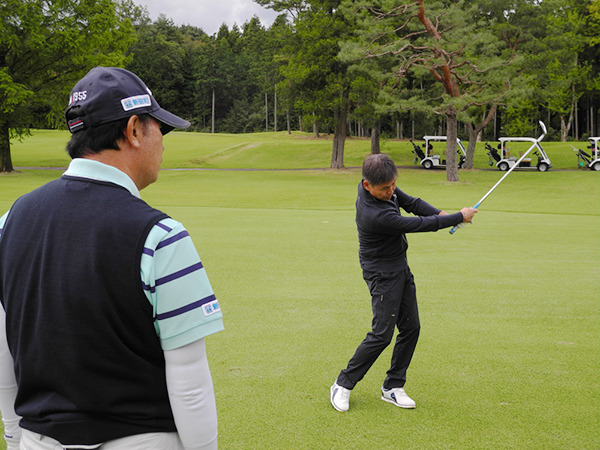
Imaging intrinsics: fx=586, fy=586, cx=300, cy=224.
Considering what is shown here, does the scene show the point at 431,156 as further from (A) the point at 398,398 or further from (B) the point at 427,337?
(A) the point at 398,398

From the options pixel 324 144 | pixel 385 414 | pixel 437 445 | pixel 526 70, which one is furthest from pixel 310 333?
pixel 324 144

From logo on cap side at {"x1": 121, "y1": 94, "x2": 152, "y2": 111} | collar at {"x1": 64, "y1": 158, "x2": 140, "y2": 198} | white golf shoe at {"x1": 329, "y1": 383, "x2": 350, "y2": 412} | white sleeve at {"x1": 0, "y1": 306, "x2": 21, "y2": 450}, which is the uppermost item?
logo on cap side at {"x1": 121, "y1": 94, "x2": 152, "y2": 111}

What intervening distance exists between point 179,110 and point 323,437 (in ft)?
292

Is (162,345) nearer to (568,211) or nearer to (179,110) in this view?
(568,211)

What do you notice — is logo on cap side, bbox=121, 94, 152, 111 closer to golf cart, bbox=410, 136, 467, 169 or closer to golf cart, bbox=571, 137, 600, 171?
golf cart, bbox=410, 136, 467, 169

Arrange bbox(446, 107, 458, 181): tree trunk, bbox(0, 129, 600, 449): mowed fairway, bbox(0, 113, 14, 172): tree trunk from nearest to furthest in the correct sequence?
bbox(0, 129, 600, 449): mowed fairway < bbox(446, 107, 458, 181): tree trunk < bbox(0, 113, 14, 172): tree trunk

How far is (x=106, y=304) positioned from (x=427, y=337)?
4.63 m

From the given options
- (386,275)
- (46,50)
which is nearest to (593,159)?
(46,50)

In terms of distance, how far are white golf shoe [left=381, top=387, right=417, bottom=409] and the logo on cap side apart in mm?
3153

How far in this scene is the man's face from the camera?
4051 mm

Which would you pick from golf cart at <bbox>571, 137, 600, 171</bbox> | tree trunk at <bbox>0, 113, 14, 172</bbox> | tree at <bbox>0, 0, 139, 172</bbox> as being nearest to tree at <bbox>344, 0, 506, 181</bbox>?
golf cart at <bbox>571, 137, 600, 171</bbox>

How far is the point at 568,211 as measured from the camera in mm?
21469

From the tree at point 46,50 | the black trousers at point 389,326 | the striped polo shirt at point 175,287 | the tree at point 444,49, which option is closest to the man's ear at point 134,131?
the striped polo shirt at point 175,287

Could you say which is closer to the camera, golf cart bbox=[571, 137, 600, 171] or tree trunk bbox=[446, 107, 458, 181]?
tree trunk bbox=[446, 107, 458, 181]
